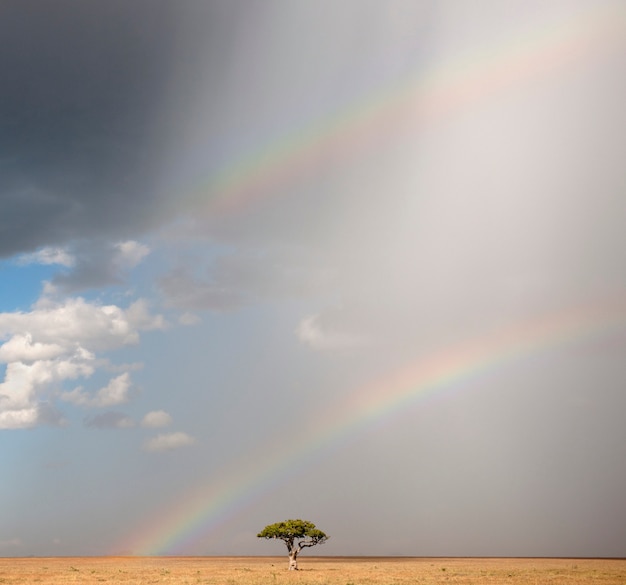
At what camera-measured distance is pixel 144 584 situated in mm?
68688

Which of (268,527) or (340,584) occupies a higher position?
(268,527)

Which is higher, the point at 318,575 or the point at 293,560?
the point at 293,560

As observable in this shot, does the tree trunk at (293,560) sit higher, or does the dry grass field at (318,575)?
the tree trunk at (293,560)

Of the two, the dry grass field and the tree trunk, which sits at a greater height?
the tree trunk

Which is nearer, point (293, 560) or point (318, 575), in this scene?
point (318, 575)

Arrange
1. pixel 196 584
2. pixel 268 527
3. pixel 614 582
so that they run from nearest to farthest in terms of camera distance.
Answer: pixel 196 584 < pixel 614 582 < pixel 268 527

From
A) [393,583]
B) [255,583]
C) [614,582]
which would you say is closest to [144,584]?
[255,583]

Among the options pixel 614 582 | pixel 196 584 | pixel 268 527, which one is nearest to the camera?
pixel 196 584

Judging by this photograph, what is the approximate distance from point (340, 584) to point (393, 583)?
568 centimetres

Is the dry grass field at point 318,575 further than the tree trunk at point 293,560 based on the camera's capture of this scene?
No

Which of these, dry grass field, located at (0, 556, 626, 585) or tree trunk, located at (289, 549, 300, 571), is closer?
dry grass field, located at (0, 556, 626, 585)

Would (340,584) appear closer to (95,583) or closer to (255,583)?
(255,583)

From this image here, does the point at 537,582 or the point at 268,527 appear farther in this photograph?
the point at 268,527

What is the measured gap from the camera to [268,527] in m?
113
